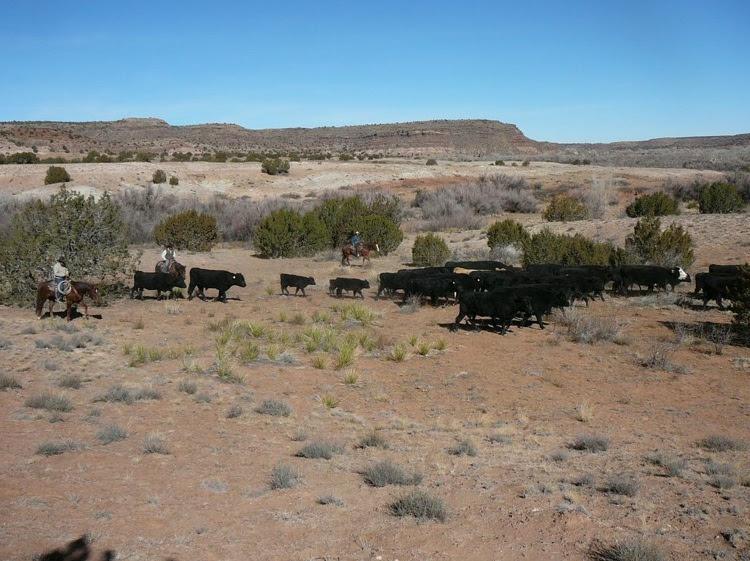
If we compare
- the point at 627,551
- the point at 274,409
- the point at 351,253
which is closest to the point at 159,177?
the point at 351,253

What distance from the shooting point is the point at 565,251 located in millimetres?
24453

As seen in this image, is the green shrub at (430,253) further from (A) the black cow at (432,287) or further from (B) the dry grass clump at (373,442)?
(B) the dry grass clump at (373,442)

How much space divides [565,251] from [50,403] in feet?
61.1

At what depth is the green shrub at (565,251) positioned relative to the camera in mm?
24000

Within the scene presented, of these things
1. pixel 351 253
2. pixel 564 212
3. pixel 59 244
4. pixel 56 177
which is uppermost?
pixel 56 177

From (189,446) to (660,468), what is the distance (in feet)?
18.6

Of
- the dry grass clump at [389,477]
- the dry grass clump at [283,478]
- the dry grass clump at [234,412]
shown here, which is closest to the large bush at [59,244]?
the dry grass clump at [234,412]

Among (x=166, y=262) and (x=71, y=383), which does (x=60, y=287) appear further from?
(x=71, y=383)

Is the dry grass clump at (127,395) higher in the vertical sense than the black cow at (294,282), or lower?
lower

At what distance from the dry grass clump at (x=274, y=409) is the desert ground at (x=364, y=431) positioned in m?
0.04

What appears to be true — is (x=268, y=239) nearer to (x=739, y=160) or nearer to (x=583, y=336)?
(x=583, y=336)

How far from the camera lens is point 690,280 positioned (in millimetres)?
21219

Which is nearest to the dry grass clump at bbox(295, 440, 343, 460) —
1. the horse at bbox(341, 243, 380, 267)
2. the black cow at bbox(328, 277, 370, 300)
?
the black cow at bbox(328, 277, 370, 300)

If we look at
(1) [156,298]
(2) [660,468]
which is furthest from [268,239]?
(2) [660,468]
